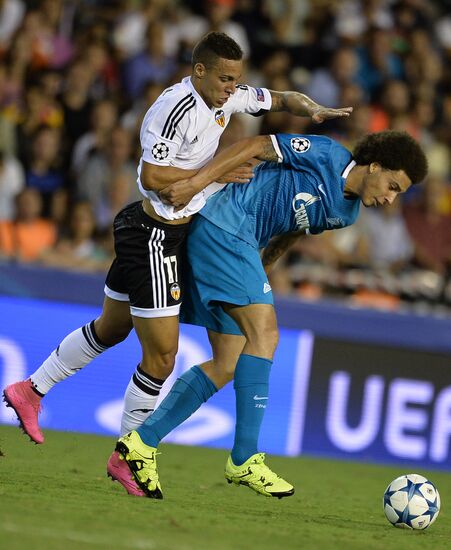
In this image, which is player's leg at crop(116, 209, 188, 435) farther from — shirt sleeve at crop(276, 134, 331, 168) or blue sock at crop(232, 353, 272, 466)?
shirt sleeve at crop(276, 134, 331, 168)

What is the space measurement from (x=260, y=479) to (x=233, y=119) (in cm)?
604

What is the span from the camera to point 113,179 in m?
11.0

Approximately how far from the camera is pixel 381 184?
6023 mm

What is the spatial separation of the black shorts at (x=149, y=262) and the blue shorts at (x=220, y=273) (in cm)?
9

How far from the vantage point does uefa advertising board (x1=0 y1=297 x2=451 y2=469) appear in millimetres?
9602

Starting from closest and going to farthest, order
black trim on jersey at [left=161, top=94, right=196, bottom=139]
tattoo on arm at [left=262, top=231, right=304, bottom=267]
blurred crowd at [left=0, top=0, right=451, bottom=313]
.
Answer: black trim on jersey at [left=161, top=94, right=196, bottom=139], tattoo on arm at [left=262, top=231, right=304, bottom=267], blurred crowd at [left=0, top=0, right=451, bottom=313]

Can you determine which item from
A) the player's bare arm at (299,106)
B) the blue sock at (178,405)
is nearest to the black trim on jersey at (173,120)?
the player's bare arm at (299,106)

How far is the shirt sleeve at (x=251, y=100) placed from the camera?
248 inches

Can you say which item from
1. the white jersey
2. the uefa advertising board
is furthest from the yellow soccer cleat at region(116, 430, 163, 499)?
the uefa advertising board

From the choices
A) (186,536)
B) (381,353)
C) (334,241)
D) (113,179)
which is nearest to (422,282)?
(334,241)

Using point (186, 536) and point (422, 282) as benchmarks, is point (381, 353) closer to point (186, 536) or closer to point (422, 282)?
point (422, 282)

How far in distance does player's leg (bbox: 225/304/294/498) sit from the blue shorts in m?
0.09

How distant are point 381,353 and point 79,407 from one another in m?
2.61

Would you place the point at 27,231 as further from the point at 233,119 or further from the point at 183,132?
the point at 183,132
